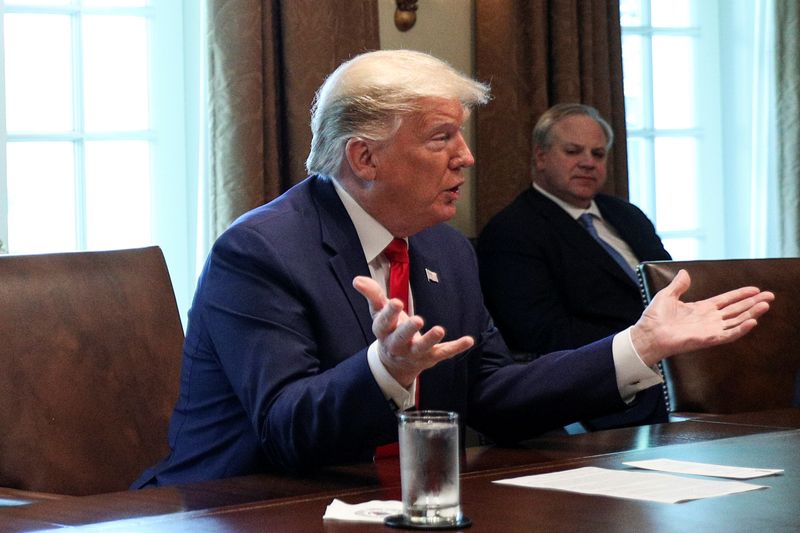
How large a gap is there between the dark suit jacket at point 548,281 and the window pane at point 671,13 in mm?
1399

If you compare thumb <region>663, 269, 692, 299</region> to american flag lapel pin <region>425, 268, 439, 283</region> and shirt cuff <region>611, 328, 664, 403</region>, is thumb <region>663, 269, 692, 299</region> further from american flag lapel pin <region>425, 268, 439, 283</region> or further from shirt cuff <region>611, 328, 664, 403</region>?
american flag lapel pin <region>425, 268, 439, 283</region>

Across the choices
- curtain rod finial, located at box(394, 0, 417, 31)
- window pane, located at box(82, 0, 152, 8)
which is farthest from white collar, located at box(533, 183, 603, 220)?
window pane, located at box(82, 0, 152, 8)

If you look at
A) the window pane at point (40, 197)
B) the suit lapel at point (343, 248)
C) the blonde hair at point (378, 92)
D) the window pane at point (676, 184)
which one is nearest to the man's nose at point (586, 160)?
the window pane at point (676, 184)

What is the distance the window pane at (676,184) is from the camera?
5.05 m

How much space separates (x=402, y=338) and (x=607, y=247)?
256 centimetres

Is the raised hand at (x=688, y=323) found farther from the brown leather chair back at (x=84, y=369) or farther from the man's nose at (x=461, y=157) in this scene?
the brown leather chair back at (x=84, y=369)

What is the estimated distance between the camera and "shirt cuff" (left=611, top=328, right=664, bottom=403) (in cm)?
197

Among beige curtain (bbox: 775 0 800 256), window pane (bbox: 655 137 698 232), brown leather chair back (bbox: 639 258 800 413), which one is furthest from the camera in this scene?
window pane (bbox: 655 137 698 232)

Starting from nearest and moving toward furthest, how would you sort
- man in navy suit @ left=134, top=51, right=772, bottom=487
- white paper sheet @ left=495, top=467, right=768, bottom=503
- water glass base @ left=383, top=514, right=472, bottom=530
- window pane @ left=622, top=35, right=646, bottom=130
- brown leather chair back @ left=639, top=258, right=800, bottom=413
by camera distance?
water glass base @ left=383, top=514, right=472, bottom=530 < white paper sheet @ left=495, top=467, right=768, bottom=503 < man in navy suit @ left=134, top=51, right=772, bottom=487 < brown leather chair back @ left=639, top=258, right=800, bottom=413 < window pane @ left=622, top=35, right=646, bottom=130

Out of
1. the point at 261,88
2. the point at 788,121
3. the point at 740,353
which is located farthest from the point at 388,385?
the point at 788,121

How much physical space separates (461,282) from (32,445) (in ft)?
2.54

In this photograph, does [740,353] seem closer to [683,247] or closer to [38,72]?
[38,72]

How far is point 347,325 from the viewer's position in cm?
194

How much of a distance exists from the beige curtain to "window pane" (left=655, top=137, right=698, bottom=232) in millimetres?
387
